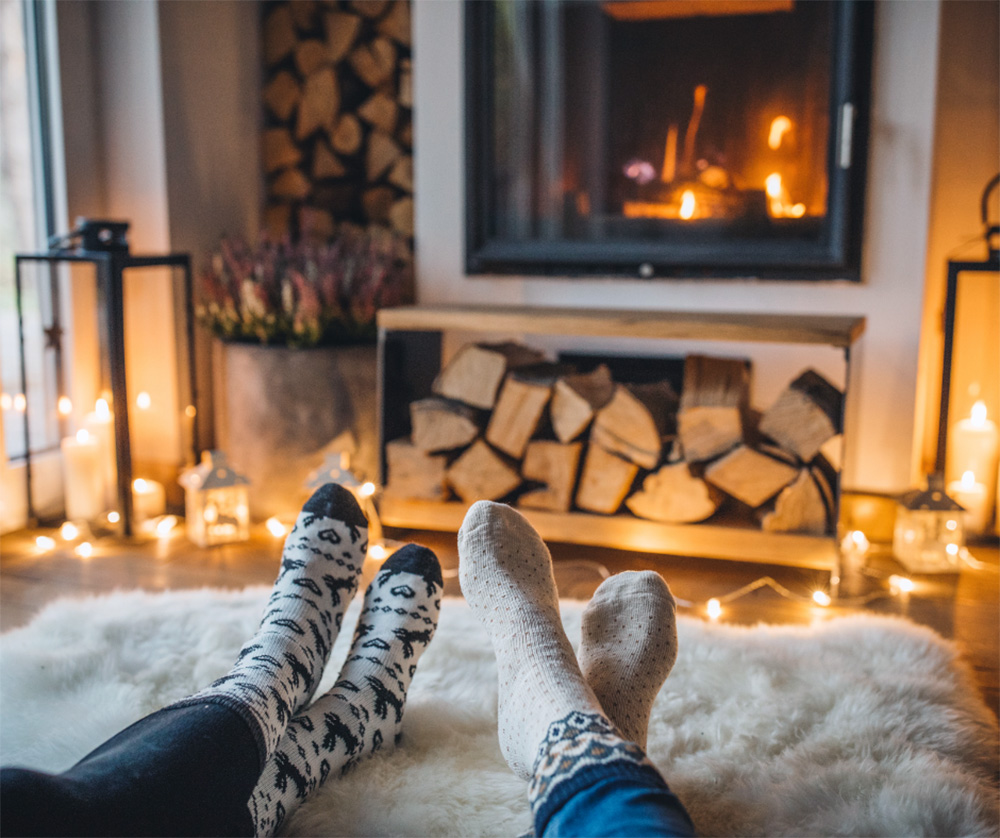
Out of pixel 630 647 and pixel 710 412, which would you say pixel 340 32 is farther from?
pixel 630 647

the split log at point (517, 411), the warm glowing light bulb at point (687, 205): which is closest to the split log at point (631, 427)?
the split log at point (517, 411)

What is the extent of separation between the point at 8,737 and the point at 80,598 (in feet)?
1.79

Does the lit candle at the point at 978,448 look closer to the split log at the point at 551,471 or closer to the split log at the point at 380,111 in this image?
the split log at the point at 551,471

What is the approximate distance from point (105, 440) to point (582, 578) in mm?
1171

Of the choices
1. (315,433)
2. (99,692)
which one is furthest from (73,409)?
(99,692)

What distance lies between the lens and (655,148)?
2195 mm

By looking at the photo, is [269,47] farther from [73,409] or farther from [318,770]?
[318,770]

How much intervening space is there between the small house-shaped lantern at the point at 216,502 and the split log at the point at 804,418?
3.62 ft

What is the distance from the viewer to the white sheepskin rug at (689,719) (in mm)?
1041

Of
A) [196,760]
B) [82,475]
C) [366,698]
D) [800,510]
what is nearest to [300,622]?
[366,698]

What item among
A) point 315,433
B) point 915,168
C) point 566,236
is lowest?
point 315,433

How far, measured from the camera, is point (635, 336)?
6.18 feet

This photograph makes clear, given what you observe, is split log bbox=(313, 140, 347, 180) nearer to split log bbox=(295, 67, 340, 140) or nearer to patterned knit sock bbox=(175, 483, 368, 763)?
split log bbox=(295, 67, 340, 140)

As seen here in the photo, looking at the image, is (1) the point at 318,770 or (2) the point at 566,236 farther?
(2) the point at 566,236
